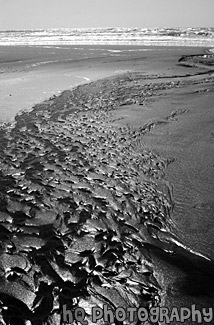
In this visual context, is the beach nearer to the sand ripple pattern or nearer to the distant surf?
the sand ripple pattern

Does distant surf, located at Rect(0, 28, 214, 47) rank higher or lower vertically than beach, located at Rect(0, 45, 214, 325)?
higher

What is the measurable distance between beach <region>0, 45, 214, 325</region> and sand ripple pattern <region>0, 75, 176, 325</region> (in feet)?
0.04

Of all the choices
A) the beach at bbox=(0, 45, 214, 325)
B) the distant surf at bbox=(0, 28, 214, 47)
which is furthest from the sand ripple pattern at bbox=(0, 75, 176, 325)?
the distant surf at bbox=(0, 28, 214, 47)

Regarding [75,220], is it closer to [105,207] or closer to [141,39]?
[105,207]

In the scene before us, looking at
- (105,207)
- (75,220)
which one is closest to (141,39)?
(105,207)

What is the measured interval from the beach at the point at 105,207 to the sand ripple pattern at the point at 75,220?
0.01 metres

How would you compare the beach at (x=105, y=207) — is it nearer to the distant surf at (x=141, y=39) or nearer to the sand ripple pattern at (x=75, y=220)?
the sand ripple pattern at (x=75, y=220)

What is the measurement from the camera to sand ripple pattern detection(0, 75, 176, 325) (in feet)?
7.34

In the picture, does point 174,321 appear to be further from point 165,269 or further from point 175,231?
point 175,231

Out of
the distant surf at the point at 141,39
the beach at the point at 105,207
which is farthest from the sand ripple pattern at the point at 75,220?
the distant surf at the point at 141,39

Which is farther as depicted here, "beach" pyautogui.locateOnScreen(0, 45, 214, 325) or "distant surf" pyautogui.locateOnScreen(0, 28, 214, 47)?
"distant surf" pyautogui.locateOnScreen(0, 28, 214, 47)

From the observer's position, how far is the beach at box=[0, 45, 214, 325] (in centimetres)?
227

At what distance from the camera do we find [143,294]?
2.22 m

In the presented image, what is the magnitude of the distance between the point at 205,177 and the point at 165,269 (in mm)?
1877
